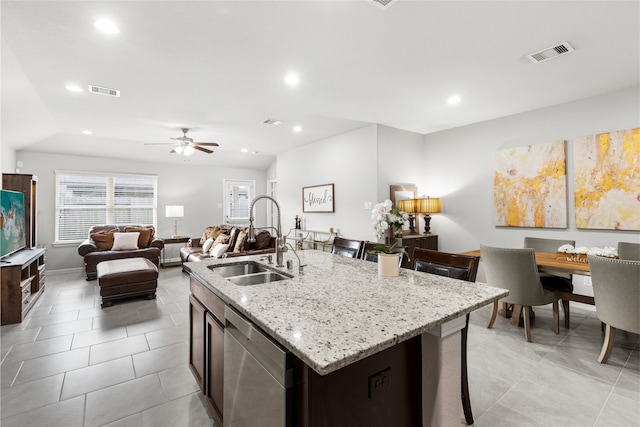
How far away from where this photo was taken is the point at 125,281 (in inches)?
158

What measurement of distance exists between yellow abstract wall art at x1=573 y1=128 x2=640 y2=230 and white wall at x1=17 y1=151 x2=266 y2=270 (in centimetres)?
711

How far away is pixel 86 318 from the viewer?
350cm

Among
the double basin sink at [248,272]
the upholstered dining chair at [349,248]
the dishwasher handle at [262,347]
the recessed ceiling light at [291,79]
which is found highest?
the recessed ceiling light at [291,79]

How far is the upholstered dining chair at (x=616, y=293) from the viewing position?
2.21 meters

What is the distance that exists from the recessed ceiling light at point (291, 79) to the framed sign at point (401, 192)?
2.40 m

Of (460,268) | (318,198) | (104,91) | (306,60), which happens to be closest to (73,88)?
(104,91)

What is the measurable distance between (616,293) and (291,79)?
3408 mm

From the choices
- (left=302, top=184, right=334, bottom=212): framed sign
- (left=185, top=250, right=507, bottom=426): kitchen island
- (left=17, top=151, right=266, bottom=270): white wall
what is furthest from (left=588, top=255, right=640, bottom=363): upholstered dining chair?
(left=17, top=151, right=266, bottom=270): white wall

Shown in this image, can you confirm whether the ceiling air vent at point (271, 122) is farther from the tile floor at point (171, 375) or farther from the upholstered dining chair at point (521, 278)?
the upholstered dining chair at point (521, 278)

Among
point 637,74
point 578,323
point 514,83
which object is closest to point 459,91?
point 514,83

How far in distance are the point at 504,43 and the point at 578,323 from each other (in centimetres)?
305

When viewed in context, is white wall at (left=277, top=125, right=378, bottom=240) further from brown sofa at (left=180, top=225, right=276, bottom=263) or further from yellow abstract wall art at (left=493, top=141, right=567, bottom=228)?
yellow abstract wall art at (left=493, top=141, right=567, bottom=228)

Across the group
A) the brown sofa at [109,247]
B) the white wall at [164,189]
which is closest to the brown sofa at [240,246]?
the brown sofa at [109,247]

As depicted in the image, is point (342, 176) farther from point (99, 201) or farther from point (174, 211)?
point (99, 201)
